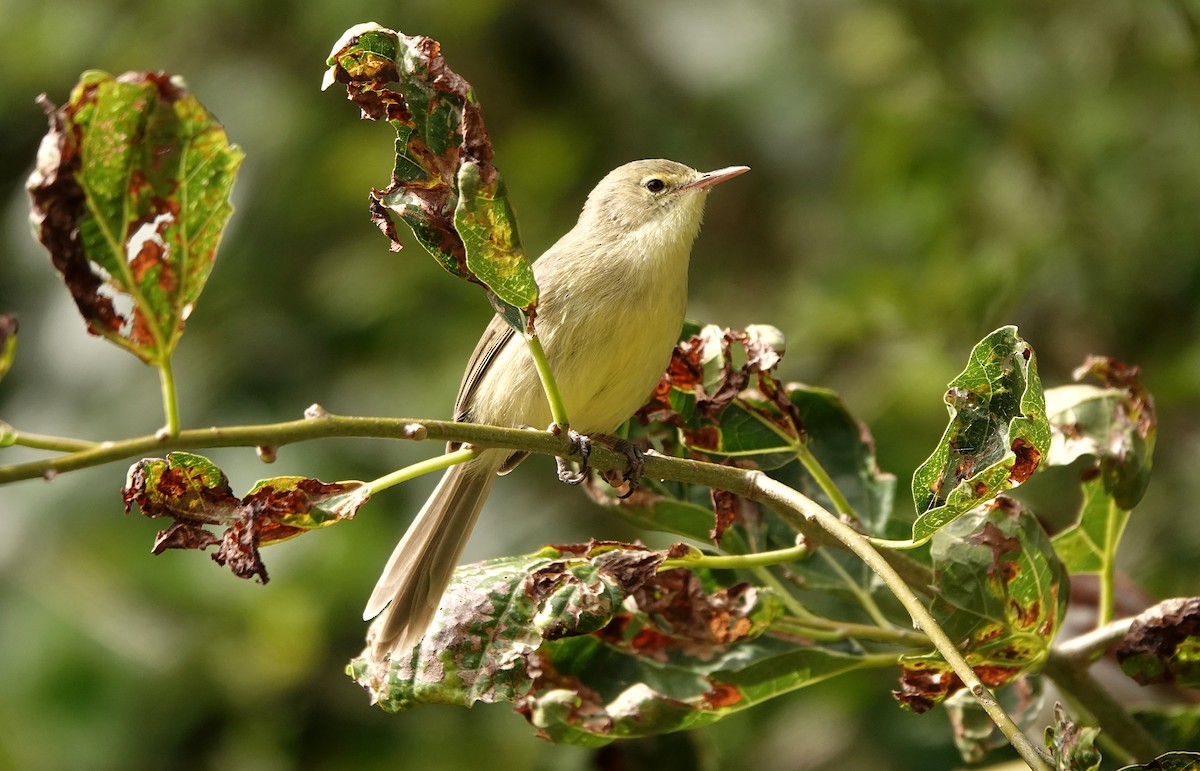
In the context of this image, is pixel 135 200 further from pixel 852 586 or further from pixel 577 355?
pixel 577 355

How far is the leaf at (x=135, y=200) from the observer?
4.03 feet

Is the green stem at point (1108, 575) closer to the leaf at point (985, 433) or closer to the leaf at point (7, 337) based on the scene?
the leaf at point (985, 433)

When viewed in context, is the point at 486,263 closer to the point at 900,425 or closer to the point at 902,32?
the point at 900,425

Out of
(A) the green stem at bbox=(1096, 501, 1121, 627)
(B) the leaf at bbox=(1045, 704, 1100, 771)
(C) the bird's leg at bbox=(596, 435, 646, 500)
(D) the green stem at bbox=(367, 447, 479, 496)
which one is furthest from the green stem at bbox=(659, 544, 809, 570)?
(A) the green stem at bbox=(1096, 501, 1121, 627)

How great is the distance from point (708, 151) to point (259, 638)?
9.09ft

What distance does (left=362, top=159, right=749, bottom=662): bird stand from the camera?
2.69m

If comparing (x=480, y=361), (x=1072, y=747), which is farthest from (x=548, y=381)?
(x=480, y=361)

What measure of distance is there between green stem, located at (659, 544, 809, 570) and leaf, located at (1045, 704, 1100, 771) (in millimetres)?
451

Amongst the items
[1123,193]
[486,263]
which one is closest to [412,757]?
[1123,193]

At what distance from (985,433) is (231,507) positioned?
3.02 ft

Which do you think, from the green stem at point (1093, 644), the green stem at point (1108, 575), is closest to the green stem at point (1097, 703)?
the green stem at point (1093, 644)

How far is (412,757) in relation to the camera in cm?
468

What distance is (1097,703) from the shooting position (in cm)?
195

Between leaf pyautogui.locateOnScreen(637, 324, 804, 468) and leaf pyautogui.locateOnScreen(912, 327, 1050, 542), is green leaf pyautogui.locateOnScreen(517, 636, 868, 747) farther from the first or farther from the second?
leaf pyautogui.locateOnScreen(912, 327, 1050, 542)
